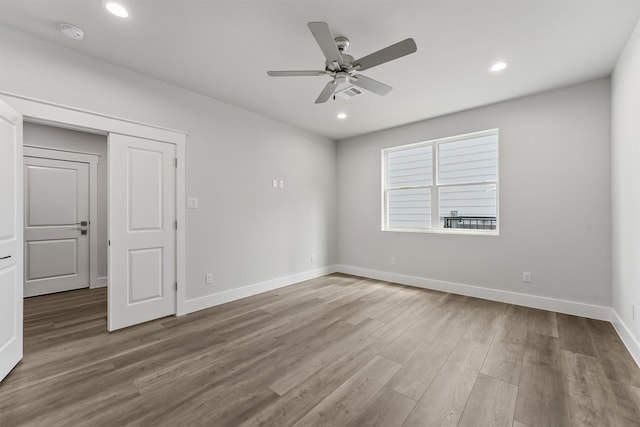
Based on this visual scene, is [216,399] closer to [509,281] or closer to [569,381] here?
[569,381]

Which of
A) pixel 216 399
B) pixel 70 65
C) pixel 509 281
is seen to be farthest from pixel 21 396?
pixel 509 281

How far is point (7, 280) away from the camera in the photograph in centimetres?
202

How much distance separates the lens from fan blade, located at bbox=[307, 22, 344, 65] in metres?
1.75

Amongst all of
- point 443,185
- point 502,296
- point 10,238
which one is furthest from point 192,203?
Result: point 502,296

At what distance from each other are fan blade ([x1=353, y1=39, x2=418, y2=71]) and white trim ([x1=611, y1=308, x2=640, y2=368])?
9.75 feet

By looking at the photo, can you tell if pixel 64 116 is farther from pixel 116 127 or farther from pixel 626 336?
pixel 626 336

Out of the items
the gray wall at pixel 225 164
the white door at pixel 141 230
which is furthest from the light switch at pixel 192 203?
the white door at pixel 141 230

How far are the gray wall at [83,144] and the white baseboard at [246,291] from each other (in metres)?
2.51

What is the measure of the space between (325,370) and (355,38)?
2.75 metres

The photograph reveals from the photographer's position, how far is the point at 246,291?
398cm

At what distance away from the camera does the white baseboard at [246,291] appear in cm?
341

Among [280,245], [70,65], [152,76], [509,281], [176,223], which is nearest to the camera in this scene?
[70,65]

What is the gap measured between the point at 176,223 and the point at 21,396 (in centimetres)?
187

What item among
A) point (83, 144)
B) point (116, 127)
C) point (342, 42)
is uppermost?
point (342, 42)
